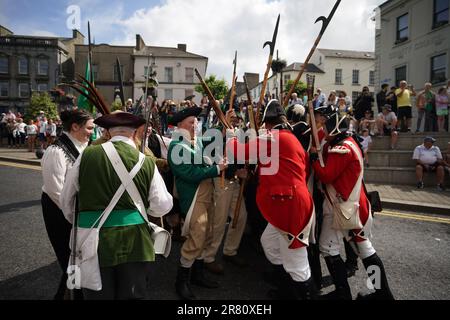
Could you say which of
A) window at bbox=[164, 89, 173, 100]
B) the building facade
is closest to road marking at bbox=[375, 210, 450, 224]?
window at bbox=[164, 89, 173, 100]

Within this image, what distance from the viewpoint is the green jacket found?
3.18 m

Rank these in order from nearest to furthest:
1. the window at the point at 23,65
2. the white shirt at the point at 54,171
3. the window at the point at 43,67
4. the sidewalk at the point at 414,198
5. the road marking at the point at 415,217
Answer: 1. the white shirt at the point at 54,171
2. the road marking at the point at 415,217
3. the sidewalk at the point at 414,198
4. the window at the point at 23,65
5. the window at the point at 43,67

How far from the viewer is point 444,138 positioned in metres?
10.3

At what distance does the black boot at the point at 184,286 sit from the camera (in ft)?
10.0

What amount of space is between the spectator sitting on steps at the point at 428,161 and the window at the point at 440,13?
13.9m

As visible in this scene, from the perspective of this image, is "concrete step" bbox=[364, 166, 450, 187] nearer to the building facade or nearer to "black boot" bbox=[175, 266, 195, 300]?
"black boot" bbox=[175, 266, 195, 300]

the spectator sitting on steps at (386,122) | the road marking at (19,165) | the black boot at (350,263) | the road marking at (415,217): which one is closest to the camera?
the black boot at (350,263)

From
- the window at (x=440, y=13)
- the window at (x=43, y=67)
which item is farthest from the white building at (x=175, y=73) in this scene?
the window at (x=440, y=13)

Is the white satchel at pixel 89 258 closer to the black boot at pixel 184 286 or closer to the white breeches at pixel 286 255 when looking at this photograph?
the black boot at pixel 184 286

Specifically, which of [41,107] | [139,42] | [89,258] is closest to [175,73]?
[139,42]

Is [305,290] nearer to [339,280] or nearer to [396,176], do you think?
[339,280]

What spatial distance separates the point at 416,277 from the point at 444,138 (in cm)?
897

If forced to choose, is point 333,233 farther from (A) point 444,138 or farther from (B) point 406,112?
(B) point 406,112
